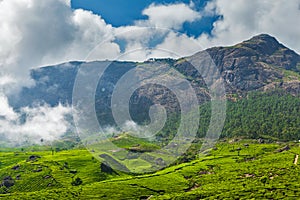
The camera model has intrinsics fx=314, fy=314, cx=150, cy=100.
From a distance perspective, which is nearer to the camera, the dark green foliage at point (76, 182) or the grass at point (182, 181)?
the grass at point (182, 181)

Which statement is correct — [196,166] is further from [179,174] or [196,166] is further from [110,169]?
[110,169]

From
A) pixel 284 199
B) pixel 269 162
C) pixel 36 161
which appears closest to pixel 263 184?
pixel 284 199

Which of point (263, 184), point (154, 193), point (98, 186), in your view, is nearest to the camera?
point (263, 184)

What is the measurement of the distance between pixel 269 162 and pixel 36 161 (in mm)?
138833

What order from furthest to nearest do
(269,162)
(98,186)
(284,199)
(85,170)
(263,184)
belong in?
(85,170) → (269,162) → (98,186) → (263,184) → (284,199)

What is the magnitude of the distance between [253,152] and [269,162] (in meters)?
46.8

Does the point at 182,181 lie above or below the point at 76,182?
below

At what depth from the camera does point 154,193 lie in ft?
394

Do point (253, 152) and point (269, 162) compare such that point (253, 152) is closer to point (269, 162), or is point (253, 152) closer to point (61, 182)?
point (269, 162)

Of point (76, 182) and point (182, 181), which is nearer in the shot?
point (182, 181)

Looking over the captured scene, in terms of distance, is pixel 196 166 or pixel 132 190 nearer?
pixel 132 190

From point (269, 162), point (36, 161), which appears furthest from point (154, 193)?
point (36, 161)

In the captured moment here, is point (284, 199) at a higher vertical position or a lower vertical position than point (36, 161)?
lower

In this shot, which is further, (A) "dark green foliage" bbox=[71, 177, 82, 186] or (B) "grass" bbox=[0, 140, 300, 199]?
(A) "dark green foliage" bbox=[71, 177, 82, 186]
